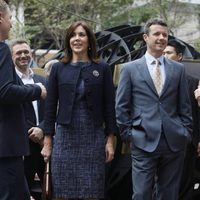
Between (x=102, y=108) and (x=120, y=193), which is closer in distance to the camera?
(x=102, y=108)

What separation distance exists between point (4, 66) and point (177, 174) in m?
2.01

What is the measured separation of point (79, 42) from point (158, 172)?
1.47 metres

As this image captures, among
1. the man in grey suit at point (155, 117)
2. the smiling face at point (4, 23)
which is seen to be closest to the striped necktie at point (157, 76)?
the man in grey suit at point (155, 117)

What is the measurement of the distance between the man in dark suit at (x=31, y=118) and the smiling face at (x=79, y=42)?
36.6 inches

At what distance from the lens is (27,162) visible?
5848 mm

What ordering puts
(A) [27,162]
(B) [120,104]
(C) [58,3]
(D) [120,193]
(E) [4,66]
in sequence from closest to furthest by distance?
(E) [4,66] < (B) [120,104] < (A) [27,162] < (D) [120,193] < (C) [58,3]

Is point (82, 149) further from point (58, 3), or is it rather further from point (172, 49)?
point (58, 3)

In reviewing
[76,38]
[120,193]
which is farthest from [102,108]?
[120,193]

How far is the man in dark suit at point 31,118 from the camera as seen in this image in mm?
5669

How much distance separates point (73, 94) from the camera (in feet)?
16.3

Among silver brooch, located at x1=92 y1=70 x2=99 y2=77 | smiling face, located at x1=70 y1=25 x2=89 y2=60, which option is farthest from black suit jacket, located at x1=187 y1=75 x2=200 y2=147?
smiling face, located at x1=70 y1=25 x2=89 y2=60

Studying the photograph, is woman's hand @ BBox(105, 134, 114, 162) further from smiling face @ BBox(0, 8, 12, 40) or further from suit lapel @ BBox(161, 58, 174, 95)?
smiling face @ BBox(0, 8, 12, 40)

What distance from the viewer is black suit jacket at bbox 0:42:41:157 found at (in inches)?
161

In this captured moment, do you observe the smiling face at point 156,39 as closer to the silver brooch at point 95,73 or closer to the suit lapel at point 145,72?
the suit lapel at point 145,72
